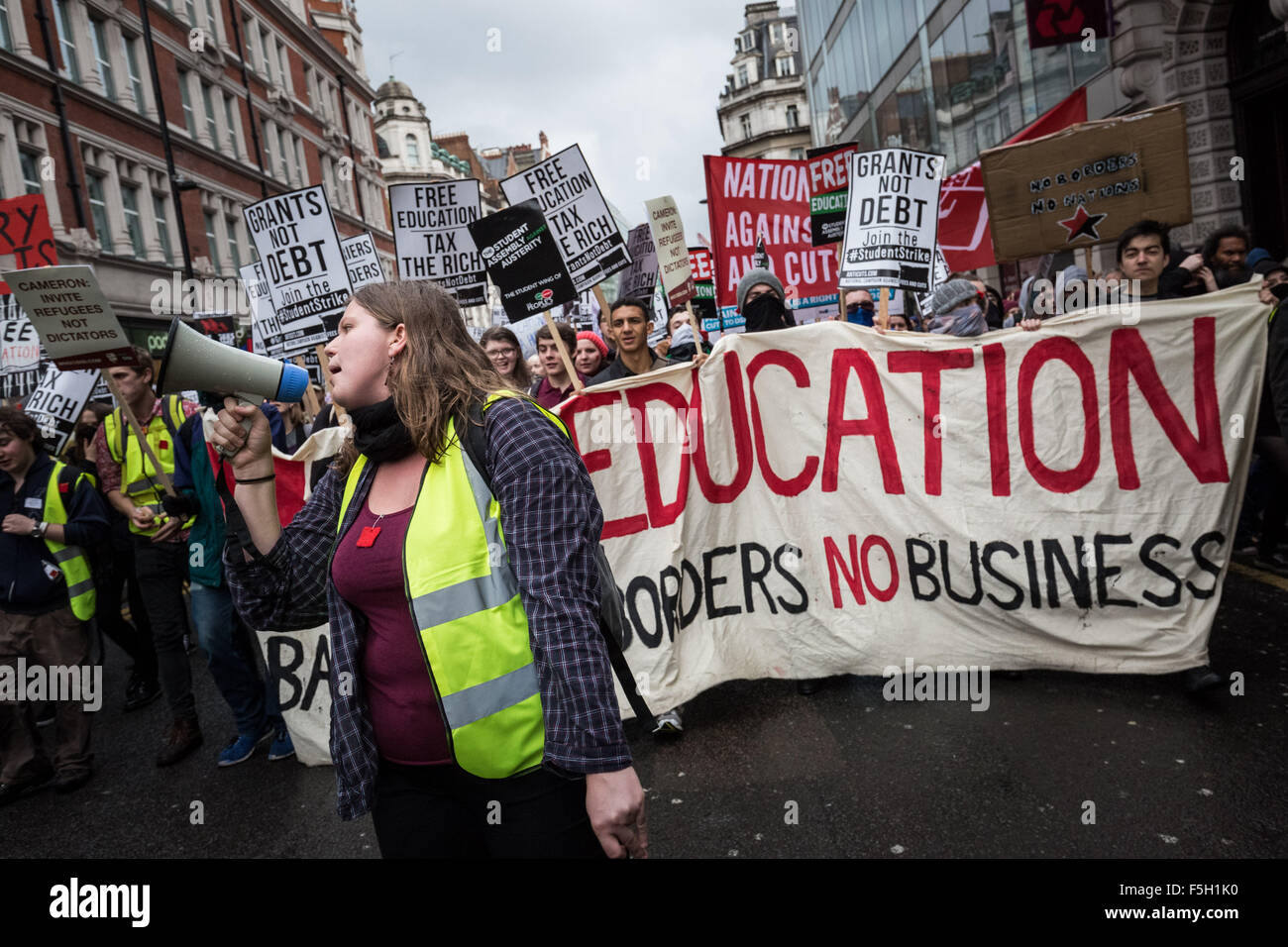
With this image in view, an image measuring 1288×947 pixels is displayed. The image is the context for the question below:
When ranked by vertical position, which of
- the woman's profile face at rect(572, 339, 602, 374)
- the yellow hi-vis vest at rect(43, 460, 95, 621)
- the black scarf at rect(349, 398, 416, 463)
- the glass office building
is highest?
the glass office building

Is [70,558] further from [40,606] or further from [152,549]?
[152,549]

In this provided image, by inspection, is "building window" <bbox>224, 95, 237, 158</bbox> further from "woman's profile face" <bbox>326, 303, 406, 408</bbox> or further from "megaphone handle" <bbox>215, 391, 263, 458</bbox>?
"woman's profile face" <bbox>326, 303, 406, 408</bbox>

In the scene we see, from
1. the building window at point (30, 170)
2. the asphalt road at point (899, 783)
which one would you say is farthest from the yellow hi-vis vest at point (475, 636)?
the building window at point (30, 170)

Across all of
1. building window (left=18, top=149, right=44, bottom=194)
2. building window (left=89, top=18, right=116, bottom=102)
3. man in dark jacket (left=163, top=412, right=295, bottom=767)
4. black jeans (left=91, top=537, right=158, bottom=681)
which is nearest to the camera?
man in dark jacket (left=163, top=412, right=295, bottom=767)

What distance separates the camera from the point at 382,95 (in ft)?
229

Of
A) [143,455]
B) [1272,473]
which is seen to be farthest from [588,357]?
[1272,473]

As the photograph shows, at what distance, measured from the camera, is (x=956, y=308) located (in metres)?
5.92

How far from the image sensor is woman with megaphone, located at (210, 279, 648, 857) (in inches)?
65.2

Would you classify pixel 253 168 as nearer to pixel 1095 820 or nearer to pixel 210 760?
pixel 210 760

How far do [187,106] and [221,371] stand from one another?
107 ft

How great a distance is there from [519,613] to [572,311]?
40.5 ft

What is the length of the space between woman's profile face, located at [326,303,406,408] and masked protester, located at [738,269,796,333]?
4.16 metres

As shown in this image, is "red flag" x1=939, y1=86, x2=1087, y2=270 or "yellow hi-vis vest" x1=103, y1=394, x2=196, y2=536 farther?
"red flag" x1=939, y1=86, x2=1087, y2=270

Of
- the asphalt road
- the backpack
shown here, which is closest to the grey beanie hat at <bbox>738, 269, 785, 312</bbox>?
the asphalt road
